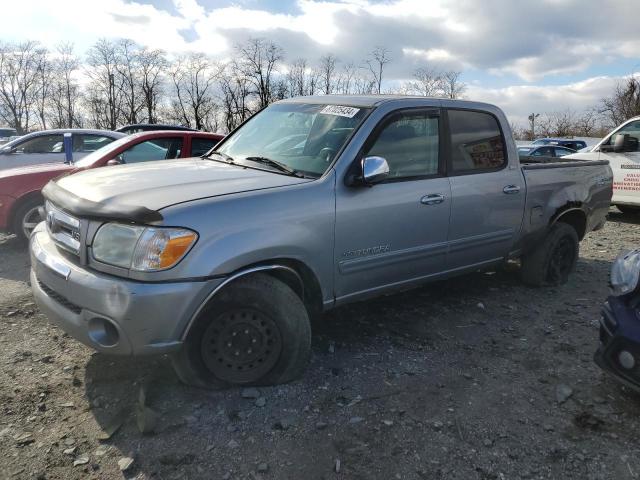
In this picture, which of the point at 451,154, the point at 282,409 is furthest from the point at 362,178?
the point at 282,409

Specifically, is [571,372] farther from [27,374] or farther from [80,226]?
[27,374]

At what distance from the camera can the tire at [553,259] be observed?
16.3 feet

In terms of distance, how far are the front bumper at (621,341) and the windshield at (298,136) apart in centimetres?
186

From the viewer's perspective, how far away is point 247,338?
9.59 feet

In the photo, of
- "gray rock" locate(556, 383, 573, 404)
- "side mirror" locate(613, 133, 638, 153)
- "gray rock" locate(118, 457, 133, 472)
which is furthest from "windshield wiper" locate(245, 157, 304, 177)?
"side mirror" locate(613, 133, 638, 153)

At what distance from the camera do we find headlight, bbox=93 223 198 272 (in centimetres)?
254

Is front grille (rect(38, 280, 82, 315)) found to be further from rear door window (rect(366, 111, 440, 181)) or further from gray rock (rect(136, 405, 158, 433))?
rear door window (rect(366, 111, 440, 181))

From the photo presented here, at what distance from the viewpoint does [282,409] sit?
2.87 meters

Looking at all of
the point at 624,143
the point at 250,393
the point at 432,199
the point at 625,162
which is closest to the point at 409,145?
the point at 432,199

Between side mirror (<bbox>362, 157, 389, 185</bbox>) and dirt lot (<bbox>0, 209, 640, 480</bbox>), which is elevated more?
side mirror (<bbox>362, 157, 389, 185</bbox>)

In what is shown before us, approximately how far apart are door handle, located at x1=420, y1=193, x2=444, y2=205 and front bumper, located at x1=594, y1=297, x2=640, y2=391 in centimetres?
132

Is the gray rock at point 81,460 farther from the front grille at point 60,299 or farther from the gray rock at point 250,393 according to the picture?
the gray rock at point 250,393

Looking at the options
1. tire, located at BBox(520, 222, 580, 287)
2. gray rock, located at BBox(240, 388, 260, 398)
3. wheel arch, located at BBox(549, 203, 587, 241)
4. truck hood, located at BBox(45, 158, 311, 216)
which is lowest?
gray rock, located at BBox(240, 388, 260, 398)

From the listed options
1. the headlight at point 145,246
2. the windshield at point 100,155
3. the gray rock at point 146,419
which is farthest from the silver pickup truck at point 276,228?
the windshield at point 100,155
